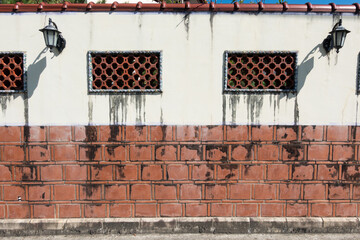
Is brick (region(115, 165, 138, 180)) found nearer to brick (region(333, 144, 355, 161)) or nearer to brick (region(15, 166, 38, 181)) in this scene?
brick (region(15, 166, 38, 181))

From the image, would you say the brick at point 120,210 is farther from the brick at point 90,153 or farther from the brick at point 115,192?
the brick at point 90,153

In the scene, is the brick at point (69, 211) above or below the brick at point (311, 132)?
below

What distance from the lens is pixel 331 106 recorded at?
323cm

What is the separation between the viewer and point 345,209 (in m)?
3.33

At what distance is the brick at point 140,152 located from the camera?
320 centimetres

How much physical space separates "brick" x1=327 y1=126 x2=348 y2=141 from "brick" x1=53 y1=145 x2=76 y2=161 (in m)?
3.63

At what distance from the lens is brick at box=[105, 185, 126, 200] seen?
3240mm

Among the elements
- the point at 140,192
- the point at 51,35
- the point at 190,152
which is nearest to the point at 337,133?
the point at 190,152

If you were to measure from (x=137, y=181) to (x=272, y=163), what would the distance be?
1.95 meters

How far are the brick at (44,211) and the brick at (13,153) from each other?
0.74 metres

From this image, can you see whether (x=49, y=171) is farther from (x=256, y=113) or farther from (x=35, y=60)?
(x=256, y=113)

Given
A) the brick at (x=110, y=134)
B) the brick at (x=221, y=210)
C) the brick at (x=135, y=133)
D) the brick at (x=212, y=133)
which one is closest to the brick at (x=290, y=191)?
the brick at (x=221, y=210)

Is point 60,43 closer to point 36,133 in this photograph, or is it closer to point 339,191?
point 36,133

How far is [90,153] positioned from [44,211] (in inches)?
42.9
